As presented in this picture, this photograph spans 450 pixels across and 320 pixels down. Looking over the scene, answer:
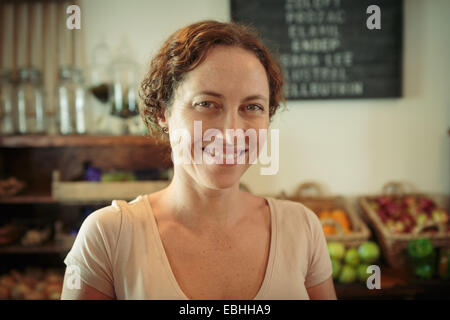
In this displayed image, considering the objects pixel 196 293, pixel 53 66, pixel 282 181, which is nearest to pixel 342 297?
pixel 282 181

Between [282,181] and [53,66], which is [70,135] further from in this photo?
[282,181]

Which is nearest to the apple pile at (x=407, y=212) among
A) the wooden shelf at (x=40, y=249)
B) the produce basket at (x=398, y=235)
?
the produce basket at (x=398, y=235)

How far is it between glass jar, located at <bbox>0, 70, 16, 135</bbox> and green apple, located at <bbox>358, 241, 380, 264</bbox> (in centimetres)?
164

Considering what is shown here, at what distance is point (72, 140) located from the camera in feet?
4.71

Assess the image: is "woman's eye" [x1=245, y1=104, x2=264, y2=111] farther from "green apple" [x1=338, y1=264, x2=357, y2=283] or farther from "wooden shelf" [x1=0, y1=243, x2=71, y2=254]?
"wooden shelf" [x1=0, y1=243, x2=71, y2=254]

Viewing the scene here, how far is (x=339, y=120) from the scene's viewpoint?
1.68 metres

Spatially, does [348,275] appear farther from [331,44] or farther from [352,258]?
[331,44]

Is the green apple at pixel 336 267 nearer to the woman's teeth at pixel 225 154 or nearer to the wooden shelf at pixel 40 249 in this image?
the woman's teeth at pixel 225 154

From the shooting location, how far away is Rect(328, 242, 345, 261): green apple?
1350 millimetres

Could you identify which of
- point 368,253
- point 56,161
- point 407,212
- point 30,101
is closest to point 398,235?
point 368,253

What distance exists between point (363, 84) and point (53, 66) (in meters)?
1.57

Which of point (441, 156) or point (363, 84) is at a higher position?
point (363, 84)

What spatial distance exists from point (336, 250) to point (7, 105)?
5.29ft
